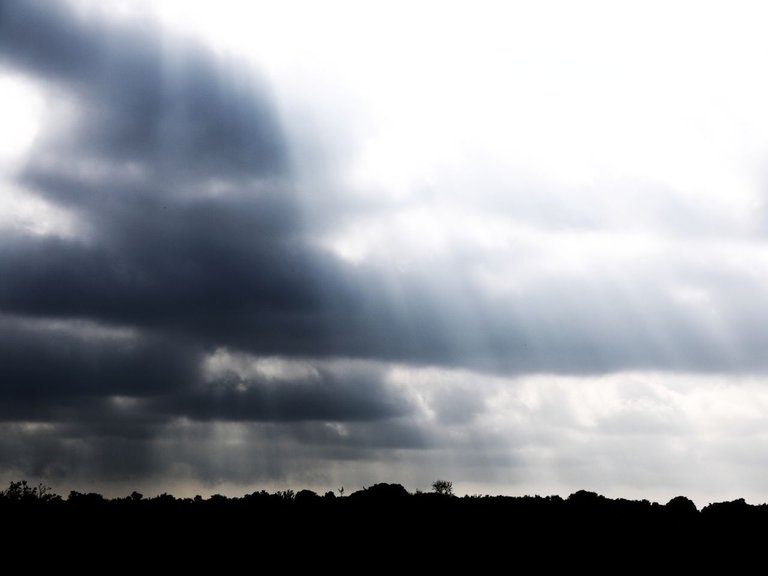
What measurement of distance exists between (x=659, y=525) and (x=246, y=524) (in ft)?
92.9

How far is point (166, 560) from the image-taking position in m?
61.2

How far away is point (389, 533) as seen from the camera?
64.2 metres

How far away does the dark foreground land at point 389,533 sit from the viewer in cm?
6138

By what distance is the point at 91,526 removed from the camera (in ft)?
211

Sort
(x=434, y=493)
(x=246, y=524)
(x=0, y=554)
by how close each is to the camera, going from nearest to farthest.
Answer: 1. (x=0, y=554)
2. (x=246, y=524)
3. (x=434, y=493)

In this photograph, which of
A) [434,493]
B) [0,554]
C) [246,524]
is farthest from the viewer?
[434,493]

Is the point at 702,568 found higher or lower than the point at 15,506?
lower

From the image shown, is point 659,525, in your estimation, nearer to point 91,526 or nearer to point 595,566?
point 595,566

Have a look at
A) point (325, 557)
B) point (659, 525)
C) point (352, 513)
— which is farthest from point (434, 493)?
point (659, 525)

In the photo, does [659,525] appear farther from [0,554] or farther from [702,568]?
[0,554]

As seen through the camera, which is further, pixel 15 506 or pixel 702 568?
pixel 15 506

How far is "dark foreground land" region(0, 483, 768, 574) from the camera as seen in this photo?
6138 centimetres

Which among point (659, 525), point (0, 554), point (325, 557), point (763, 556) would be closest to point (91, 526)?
point (0, 554)

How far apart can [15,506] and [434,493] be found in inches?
1178
